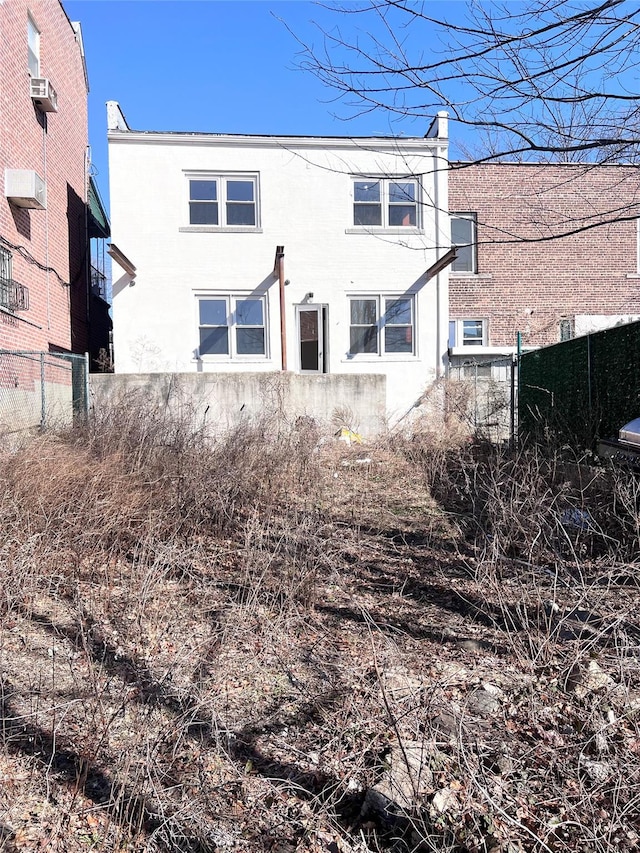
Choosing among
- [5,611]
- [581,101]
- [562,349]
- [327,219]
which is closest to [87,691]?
[5,611]

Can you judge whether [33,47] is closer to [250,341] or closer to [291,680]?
[250,341]

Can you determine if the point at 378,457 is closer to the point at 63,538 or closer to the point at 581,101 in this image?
the point at 63,538

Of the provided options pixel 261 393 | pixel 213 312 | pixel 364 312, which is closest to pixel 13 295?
pixel 213 312

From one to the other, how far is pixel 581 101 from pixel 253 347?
11.9 meters

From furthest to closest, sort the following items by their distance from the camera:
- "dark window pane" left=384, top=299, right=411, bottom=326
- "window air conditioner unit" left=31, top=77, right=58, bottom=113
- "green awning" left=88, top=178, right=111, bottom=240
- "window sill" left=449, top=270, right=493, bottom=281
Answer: "green awning" left=88, top=178, right=111, bottom=240 → "window sill" left=449, top=270, right=493, bottom=281 → "dark window pane" left=384, top=299, right=411, bottom=326 → "window air conditioner unit" left=31, top=77, right=58, bottom=113

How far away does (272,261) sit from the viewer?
1495cm

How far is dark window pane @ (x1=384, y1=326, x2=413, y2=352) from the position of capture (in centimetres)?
1552

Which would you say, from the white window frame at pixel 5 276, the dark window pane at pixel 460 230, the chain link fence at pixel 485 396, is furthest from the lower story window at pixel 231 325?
the dark window pane at pixel 460 230

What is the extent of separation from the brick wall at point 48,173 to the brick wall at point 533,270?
33.7ft

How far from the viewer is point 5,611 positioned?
3.91m

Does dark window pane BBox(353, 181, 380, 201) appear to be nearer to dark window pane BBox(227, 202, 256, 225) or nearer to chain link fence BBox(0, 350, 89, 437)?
dark window pane BBox(227, 202, 256, 225)

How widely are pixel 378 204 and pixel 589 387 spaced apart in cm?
883

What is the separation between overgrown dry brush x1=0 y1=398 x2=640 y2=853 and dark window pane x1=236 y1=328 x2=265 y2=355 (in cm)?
915

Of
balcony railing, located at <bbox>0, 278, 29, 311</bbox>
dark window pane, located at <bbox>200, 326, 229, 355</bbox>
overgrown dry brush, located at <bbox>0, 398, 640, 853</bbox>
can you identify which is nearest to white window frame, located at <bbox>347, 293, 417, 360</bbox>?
dark window pane, located at <bbox>200, 326, 229, 355</bbox>
